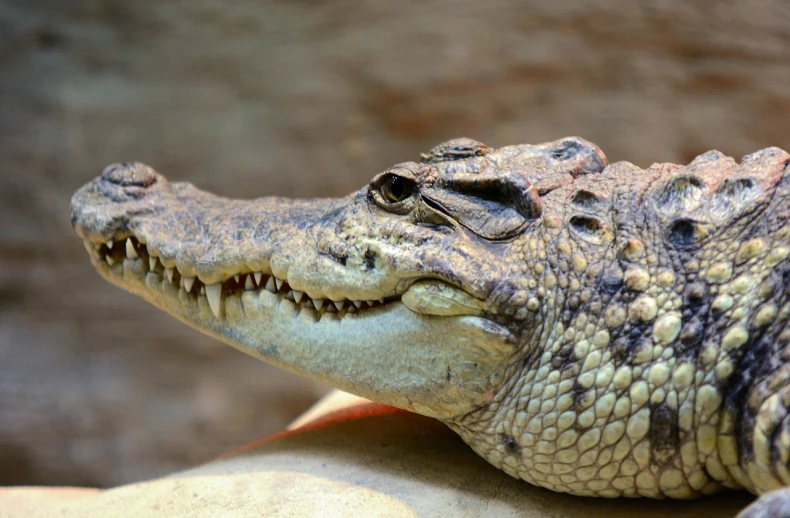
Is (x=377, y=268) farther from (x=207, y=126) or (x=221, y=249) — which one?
(x=207, y=126)

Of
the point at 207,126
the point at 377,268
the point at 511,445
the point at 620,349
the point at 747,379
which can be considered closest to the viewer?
the point at 747,379

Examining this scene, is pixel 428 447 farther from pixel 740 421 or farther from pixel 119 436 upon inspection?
pixel 119 436

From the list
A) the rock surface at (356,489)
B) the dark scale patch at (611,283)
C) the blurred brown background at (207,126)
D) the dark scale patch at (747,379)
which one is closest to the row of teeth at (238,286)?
the rock surface at (356,489)

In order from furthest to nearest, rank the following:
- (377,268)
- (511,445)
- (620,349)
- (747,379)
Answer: (377,268) < (511,445) < (620,349) < (747,379)

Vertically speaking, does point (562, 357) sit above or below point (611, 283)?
below

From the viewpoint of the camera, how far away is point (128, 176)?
2.06 meters

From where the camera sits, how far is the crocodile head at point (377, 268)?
1523 mm

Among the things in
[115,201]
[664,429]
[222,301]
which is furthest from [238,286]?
[664,429]

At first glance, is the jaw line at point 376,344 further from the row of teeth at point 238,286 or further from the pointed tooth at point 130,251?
the pointed tooth at point 130,251

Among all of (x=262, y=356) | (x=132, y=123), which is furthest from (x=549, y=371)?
(x=132, y=123)

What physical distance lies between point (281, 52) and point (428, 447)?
2.76m

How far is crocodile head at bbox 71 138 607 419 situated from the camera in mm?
1523

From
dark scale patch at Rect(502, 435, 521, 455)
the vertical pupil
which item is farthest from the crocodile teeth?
dark scale patch at Rect(502, 435, 521, 455)

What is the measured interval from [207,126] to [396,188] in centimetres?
255
